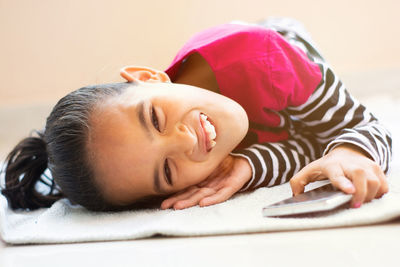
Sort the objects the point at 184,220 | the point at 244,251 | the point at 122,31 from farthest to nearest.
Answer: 1. the point at 122,31
2. the point at 184,220
3. the point at 244,251

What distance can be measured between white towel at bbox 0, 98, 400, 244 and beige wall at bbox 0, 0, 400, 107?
3.00 ft

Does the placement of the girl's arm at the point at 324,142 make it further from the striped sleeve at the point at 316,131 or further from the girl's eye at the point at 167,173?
the girl's eye at the point at 167,173

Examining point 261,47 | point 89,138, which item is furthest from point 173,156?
point 261,47

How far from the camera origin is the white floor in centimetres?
50

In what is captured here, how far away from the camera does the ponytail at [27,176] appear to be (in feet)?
2.95

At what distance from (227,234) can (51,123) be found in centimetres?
37

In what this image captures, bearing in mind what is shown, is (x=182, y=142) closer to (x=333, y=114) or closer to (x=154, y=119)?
(x=154, y=119)

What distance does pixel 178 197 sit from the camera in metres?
0.78

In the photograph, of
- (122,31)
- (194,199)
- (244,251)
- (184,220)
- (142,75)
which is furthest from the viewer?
(122,31)

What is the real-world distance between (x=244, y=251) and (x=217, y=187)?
273 millimetres

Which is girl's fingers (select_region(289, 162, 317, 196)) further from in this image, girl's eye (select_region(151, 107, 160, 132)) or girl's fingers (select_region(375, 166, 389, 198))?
girl's eye (select_region(151, 107, 160, 132))

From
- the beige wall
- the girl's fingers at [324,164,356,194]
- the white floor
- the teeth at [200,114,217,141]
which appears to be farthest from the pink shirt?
the beige wall

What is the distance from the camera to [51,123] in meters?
0.80

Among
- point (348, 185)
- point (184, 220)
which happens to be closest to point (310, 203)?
point (348, 185)
